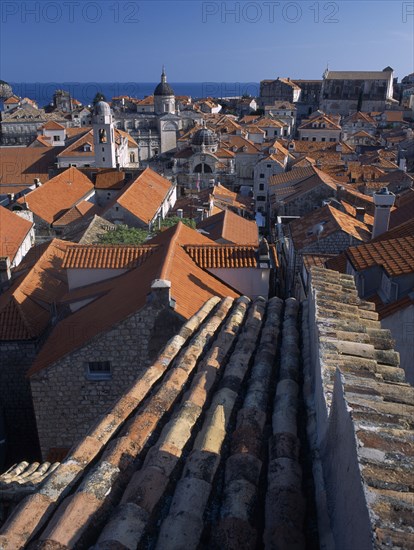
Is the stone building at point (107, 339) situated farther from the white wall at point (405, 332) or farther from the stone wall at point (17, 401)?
the white wall at point (405, 332)

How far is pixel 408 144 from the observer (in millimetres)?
53750

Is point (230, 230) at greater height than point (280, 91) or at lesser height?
lesser

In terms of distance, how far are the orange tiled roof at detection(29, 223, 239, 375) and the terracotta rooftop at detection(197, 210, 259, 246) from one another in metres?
5.86

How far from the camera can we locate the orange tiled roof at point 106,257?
1267 centimetres

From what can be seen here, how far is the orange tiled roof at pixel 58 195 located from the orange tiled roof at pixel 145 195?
459cm

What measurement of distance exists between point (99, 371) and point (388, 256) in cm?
612

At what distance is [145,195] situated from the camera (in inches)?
1220

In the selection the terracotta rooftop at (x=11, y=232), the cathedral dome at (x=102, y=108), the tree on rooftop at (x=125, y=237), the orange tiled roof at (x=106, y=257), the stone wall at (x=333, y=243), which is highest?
the cathedral dome at (x=102, y=108)

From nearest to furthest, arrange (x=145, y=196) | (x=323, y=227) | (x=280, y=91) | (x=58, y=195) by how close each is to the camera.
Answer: (x=323, y=227) → (x=145, y=196) → (x=58, y=195) → (x=280, y=91)

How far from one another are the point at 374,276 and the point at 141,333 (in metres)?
4.82

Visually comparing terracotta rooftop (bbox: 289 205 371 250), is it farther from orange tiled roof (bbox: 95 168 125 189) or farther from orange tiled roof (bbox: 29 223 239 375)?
orange tiled roof (bbox: 95 168 125 189)

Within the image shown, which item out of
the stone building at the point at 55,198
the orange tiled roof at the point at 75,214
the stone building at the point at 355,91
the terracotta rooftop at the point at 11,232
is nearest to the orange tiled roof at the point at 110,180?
the stone building at the point at 55,198

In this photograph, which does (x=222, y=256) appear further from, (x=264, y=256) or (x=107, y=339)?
(x=107, y=339)

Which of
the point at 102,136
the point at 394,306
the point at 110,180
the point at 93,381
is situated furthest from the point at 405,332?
the point at 102,136
